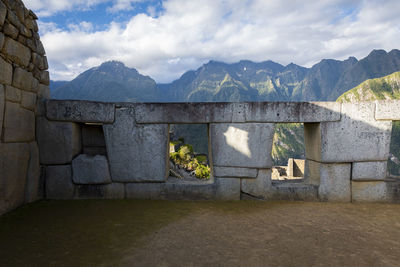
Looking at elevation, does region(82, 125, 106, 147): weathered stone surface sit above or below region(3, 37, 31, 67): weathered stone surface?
below

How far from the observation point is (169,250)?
2.38m

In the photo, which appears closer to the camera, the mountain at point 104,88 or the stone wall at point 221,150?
the stone wall at point 221,150

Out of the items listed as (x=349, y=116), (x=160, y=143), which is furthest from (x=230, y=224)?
(x=349, y=116)

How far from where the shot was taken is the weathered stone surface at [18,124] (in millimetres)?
3355

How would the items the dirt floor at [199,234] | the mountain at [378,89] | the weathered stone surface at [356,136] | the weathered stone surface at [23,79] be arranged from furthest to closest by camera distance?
the mountain at [378,89]
the weathered stone surface at [356,136]
the weathered stone surface at [23,79]
the dirt floor at [199,234]

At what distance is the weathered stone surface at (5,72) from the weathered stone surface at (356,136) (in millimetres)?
4994

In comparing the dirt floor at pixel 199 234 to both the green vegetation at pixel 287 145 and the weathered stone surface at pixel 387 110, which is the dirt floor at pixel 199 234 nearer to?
the weathered stone surface at pixel 387 110

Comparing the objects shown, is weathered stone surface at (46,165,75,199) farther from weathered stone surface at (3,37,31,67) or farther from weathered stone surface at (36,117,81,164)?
weathered stone surface at (3,37,31,67)

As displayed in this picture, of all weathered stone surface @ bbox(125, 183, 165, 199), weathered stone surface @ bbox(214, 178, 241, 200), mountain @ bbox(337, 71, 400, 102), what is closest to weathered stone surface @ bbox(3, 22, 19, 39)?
weathered stone surface @ bbox(125, 183, 165, 199)

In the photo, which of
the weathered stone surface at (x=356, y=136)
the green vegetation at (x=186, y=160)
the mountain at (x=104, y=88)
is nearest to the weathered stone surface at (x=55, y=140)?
the weathered stone surface at (x=356, y=136)

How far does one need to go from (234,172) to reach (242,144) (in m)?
0.52

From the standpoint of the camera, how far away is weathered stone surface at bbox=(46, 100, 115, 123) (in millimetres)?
4016

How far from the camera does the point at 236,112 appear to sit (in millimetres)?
4039

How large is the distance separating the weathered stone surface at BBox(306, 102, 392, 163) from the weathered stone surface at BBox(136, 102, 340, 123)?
7.6 inches
